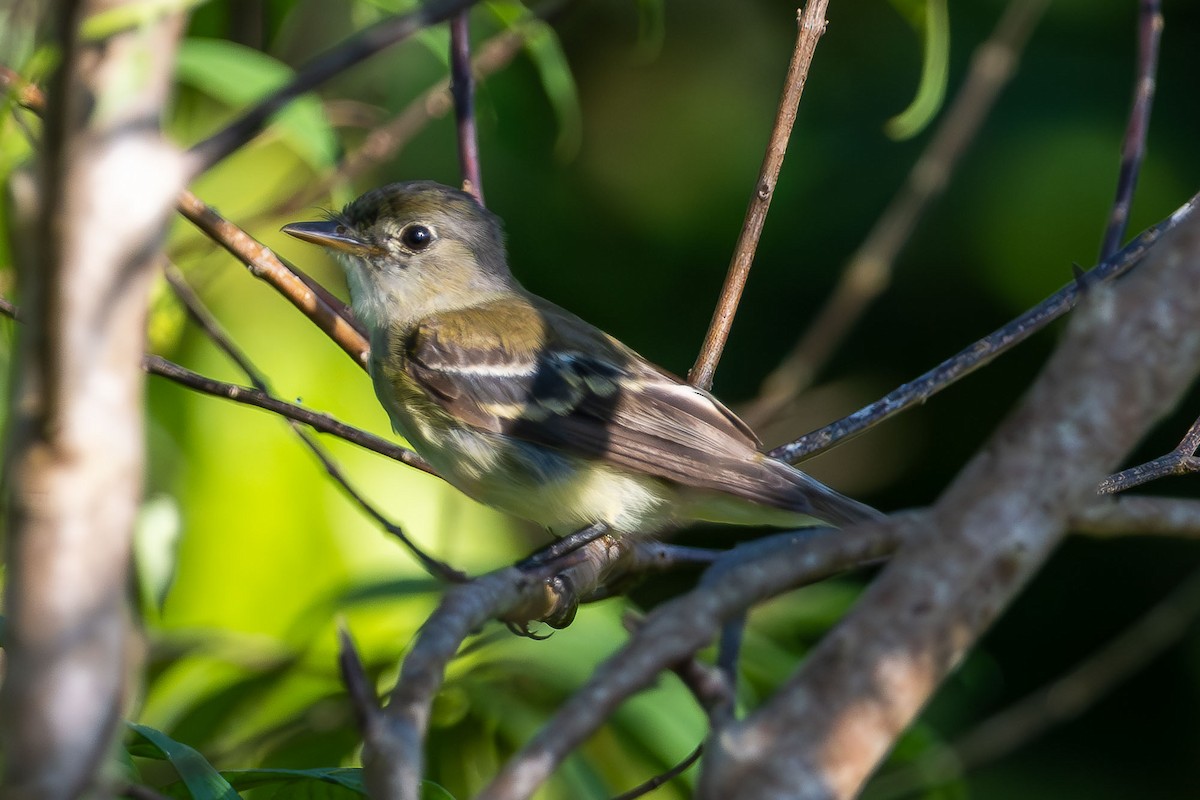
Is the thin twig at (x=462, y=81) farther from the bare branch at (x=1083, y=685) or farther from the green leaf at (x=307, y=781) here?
the bare branch at (x=1083, y=685)

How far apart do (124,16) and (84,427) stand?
282 millimetres

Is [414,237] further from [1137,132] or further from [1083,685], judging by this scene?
[1083,685]

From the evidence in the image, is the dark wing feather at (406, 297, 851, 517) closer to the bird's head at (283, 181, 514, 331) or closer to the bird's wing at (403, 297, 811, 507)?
the bird's wing at (403, 297, 811, 507)

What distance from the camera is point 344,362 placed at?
3965 mm

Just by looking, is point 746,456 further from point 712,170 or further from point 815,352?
point 712,170

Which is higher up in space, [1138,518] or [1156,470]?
[1156,470]

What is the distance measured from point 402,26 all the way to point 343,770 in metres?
1.13

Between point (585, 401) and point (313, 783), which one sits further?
point (585, 401)

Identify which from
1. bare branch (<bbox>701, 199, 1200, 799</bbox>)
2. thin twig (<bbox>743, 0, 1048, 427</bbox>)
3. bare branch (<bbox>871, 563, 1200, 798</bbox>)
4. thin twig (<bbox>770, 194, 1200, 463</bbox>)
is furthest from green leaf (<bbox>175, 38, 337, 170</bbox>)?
bare branch (<bbox>871, 563, 1200, 798</bbox>)

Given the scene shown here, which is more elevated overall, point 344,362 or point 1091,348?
point 344,362

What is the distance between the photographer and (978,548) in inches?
46.3

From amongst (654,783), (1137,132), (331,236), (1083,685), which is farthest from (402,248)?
(1083,685)

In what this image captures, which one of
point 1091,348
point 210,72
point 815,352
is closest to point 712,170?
point 815,352

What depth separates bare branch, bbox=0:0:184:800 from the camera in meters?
0.91
